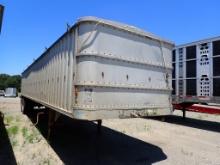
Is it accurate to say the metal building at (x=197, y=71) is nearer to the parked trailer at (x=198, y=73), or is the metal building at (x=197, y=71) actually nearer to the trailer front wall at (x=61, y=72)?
the parked trailer at (x=198, y=73)

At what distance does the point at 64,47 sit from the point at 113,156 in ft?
9.93

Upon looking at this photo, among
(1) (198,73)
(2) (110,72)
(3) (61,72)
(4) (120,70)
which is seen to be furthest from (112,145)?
(1) (198,73)

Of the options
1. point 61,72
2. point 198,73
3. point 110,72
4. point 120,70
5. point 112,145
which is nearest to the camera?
point 110,72

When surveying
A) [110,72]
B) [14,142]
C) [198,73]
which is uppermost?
[198,73]

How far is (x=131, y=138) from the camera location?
8.50m

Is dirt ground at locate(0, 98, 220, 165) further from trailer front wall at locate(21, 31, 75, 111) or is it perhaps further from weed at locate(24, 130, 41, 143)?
trailer front wall at locate(21, 31, 75, 111)

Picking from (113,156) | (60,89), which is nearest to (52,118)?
(60,89)

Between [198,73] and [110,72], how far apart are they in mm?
6187

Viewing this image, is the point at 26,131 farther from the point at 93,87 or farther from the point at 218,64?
the point at 218,64

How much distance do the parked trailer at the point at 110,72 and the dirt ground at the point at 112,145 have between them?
131 cm

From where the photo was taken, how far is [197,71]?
1012 cm

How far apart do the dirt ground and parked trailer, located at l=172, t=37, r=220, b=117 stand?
4.42 feet

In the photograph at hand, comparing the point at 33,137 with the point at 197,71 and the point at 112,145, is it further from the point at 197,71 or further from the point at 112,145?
the point at 197,71

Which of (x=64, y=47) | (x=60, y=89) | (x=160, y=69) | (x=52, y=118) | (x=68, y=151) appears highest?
(x=64, y=47)
